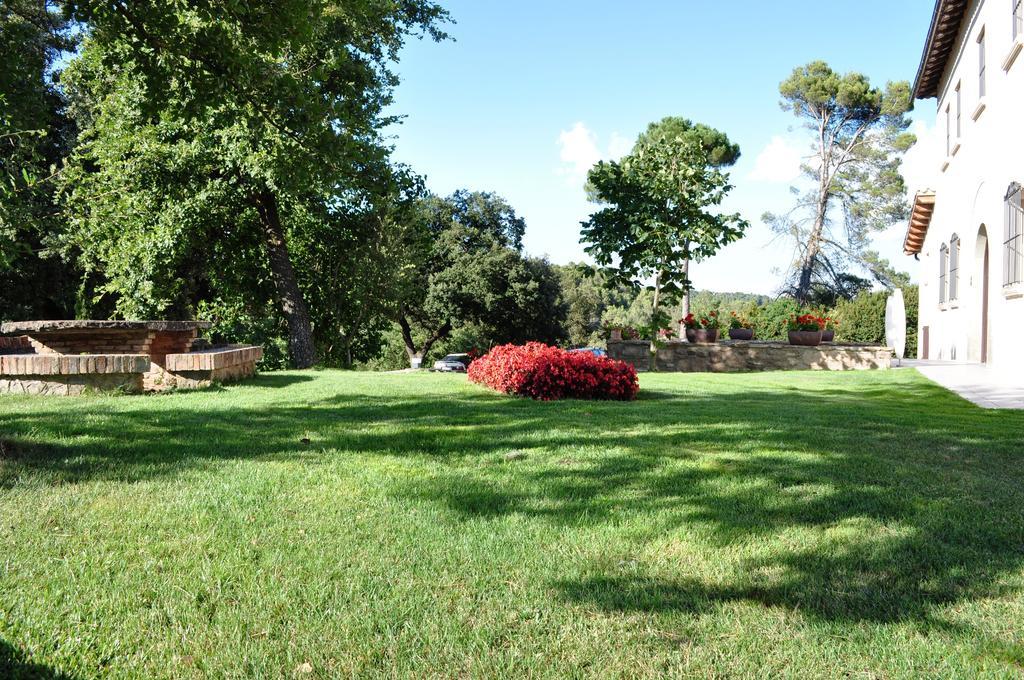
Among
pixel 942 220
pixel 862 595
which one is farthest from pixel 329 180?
pixel 942 220

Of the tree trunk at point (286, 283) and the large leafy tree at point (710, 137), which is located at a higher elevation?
the large leafy tree at point (710, 137)

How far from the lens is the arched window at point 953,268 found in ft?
53.4

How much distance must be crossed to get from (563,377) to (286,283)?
37.9 feet

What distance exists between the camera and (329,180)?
634 cm

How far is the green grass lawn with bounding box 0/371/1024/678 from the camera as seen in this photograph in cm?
209

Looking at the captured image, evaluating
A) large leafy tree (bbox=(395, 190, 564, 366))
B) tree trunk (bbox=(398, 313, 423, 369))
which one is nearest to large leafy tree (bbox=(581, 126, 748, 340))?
large leafy tree (bbox=(395, 190, 564, 366))

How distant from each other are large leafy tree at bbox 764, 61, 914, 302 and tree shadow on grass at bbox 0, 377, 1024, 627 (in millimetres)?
30748

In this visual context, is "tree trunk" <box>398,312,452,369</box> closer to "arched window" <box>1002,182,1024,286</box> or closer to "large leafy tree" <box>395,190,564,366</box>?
"large leafy tree" <box>395,190,564,366</box>

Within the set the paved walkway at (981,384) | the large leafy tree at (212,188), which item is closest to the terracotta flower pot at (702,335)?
the paved walkway at (981,384)

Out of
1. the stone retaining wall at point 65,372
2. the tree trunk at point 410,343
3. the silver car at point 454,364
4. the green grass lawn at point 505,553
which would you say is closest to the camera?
the green grass lawn at point 505,553

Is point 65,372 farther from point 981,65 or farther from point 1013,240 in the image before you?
point 981,65

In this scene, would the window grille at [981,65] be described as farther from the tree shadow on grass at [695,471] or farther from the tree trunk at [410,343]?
the tree trunk at [410,343]

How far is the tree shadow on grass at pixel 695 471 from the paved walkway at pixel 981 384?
47.3 inches

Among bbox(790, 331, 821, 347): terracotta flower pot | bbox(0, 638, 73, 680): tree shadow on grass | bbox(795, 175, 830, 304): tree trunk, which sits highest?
bbox(795, 175, 830, 304): tree trunk
